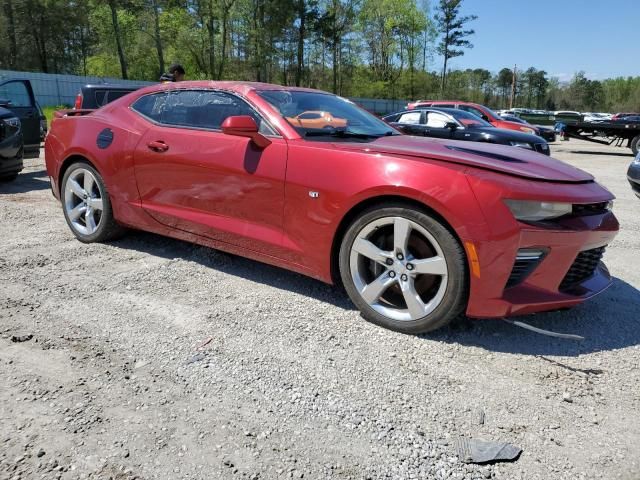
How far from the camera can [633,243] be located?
493 centimetres

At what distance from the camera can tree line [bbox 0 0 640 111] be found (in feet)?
137

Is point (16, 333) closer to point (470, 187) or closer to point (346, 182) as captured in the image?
point (346, 182)

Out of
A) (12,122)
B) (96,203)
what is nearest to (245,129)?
(96,203)

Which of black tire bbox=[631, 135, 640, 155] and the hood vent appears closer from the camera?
the hood vent

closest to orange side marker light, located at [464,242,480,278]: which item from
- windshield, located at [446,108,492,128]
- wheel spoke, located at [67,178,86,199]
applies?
wheel spoke, located at [67,178,86,199]

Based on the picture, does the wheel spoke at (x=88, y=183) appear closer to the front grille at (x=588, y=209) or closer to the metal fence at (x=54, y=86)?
the front grille at (x=588, y=209)

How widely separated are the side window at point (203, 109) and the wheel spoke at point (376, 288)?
1.28 metres

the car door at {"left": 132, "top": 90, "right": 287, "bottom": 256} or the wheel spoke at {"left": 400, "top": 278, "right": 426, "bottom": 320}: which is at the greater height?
the car door at {"left": 132, "top": 90, "right": 287, "bottom": 256}

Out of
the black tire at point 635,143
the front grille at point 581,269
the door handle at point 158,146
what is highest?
the door handle at point 158,146

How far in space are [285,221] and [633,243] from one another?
12.4ft

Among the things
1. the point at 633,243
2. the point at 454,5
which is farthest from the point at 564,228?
the point at 454,5

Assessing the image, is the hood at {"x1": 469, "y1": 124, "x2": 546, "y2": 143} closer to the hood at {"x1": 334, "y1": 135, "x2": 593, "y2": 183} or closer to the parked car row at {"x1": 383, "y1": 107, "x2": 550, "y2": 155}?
the parked car row at {"x1": 383, "y1": 107, "x2": 550, "y2": 155}

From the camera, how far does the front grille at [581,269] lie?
2742mm

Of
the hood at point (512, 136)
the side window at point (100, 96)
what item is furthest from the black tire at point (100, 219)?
the hood at point (512, 136)
